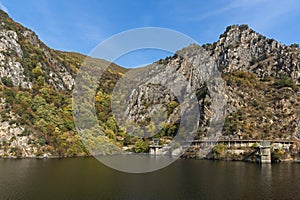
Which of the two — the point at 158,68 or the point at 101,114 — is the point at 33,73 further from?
the point at 158,68

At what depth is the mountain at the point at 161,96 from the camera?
248 feet

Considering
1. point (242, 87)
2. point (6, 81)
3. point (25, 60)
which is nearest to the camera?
point (6, 81)

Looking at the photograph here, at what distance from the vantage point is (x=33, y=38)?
123562mm

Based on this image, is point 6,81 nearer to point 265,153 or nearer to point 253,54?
point 265,153

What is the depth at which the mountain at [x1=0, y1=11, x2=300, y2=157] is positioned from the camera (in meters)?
75.6

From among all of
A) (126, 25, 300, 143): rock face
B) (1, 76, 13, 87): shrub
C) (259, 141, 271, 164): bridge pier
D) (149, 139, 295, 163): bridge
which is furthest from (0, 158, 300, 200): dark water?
(1, 76, 13, 87): shrub

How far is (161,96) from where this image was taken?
123 metres

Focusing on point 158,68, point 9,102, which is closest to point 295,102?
point 158,68

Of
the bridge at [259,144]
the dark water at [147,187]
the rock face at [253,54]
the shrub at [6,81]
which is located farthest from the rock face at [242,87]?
the shrub at [6,81]

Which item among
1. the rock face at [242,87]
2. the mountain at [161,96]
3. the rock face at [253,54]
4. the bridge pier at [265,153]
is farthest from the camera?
the rock face at [253,54]

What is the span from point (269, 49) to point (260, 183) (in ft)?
315

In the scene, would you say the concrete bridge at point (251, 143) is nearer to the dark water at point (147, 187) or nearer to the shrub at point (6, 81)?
the dark water at point (147, 187)

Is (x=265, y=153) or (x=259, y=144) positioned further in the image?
(x=259, y=144)

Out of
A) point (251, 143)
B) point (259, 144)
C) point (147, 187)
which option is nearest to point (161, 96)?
point (251, 143)
